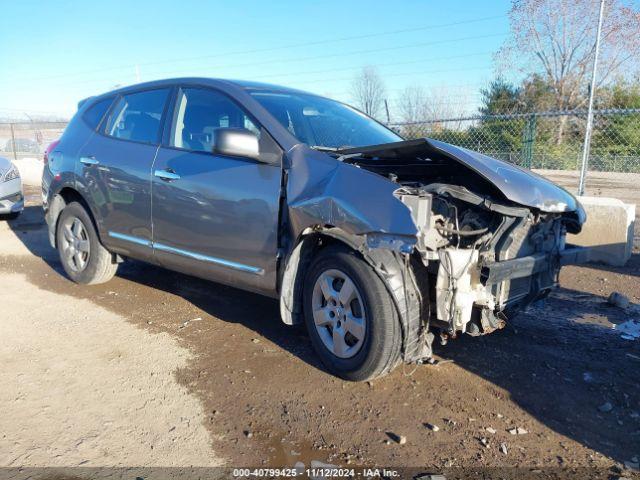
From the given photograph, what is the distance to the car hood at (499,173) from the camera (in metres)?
3.02

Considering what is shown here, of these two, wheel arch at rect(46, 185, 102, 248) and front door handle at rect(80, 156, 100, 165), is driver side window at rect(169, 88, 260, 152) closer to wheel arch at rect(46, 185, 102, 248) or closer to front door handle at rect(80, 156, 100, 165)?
front door handle at rect(80, 156, 100, 165)

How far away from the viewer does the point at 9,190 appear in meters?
8.21

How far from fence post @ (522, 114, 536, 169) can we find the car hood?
5.09 metres

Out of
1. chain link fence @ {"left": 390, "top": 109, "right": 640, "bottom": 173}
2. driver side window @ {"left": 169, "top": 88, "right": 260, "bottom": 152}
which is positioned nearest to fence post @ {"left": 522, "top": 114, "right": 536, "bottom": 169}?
chain link fence @ {"left": 390, "top": 109, "right": 640, "bottom": 173}

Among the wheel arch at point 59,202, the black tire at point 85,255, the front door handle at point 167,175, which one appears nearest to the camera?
the front door handle at point 167,175

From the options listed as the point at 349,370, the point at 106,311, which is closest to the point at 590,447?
the point at 349,370

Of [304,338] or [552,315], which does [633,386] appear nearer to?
[552,315]

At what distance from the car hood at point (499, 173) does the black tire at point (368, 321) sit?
710 millimetres

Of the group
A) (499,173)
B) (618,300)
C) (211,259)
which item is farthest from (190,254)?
(618,300)

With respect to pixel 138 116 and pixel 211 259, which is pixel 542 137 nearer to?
pixel 138 116

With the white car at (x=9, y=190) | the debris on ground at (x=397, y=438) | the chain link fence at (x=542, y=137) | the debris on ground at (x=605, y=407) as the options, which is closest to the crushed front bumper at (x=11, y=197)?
the white car at (x=9, y=190)

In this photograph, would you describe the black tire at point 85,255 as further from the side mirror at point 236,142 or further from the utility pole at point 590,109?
the utility pole at point 590,109

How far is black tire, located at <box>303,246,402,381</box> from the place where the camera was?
2953 mm

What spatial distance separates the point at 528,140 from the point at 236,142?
6382 mm
